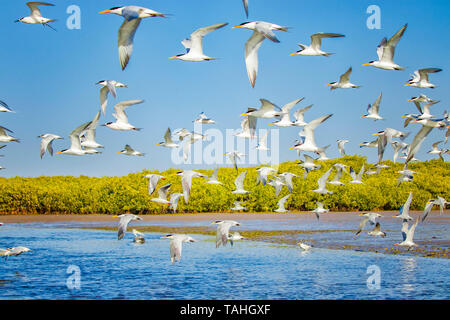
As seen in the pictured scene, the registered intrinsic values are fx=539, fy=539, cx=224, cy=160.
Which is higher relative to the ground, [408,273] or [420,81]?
[420,81]

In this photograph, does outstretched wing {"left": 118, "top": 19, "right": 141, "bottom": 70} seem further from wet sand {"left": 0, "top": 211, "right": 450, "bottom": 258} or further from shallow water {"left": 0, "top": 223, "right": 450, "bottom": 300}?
wet sand {"left": 0, "top": 211, "right": 450, "bottom": 258}

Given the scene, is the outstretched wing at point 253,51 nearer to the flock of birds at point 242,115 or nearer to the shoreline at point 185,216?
the flock of birds at point 242,115

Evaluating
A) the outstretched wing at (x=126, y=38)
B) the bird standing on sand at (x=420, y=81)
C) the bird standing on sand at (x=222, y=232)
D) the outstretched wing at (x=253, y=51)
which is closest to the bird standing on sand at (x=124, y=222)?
the bird standing on sand at (x=222, y=232)

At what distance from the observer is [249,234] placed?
2325cm

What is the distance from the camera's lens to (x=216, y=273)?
14.5 meters

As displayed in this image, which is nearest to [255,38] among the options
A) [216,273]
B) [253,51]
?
[253,51]

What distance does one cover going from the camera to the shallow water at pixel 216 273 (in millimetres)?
12211

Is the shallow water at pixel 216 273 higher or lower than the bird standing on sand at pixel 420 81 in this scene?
lower

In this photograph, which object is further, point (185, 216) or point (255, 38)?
point (185, 216)

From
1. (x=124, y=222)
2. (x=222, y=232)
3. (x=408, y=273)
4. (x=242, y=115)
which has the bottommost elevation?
(x=408, y=273)

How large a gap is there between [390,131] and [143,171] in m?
26.2

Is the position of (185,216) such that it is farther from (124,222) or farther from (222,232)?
(222,232)

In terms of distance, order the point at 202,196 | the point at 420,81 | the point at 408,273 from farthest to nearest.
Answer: the point at 202,196, the point at 420,81, the point at 408,273
